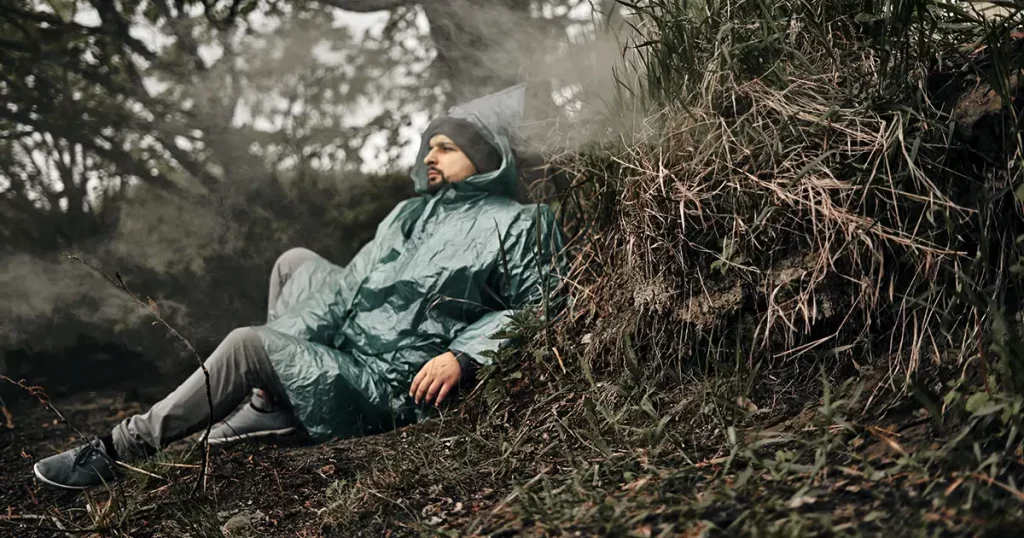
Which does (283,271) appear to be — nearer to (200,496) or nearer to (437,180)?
(437,180)

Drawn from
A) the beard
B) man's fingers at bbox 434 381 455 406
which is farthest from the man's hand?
the beard

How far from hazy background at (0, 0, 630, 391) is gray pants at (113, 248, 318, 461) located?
4.15 ft

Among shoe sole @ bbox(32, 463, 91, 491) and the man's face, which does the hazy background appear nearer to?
the man's face

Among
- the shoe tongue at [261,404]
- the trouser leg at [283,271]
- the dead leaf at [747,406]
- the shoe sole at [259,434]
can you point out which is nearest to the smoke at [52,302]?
the trouser leg at [283,271]

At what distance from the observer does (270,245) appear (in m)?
4.56

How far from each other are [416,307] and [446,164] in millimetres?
665

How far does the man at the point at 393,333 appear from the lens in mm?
2980

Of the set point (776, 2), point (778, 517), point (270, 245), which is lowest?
point (778, 517)

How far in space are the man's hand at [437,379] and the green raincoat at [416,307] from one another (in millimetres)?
68

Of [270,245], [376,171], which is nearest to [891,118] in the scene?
[376,171]

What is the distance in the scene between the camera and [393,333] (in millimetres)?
3211

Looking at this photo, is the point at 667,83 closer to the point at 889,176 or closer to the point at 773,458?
the point at 889,176

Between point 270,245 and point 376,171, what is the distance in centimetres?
71

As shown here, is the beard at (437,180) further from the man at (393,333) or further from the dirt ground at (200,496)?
the dirt ground at (200,496)
